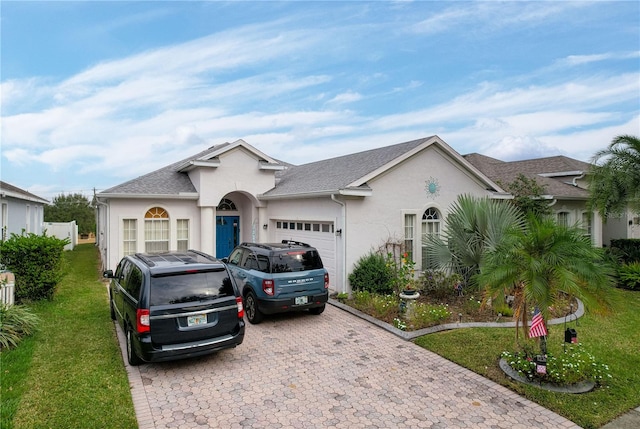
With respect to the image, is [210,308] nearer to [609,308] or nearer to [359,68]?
[609,308]

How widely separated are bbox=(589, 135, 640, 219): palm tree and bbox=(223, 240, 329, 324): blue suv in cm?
1169

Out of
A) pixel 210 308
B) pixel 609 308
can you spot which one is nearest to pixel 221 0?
pixel 210 308

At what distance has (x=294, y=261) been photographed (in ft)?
31.0

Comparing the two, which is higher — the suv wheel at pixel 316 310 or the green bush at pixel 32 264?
the green bush at pixel 32 264

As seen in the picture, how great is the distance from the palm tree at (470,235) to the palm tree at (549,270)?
4.97 m

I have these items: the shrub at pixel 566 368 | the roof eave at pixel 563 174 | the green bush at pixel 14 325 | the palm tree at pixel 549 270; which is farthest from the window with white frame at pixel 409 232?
the roof eave at pixel 563 174

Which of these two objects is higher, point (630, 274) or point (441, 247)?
point (441, 247)

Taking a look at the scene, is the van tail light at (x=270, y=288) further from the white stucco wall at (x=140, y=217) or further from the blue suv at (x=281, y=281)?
the white stucco wall at (x=140, y=217)

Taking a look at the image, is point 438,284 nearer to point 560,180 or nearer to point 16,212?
point 560,180

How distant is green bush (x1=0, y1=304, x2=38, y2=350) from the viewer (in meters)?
7.58

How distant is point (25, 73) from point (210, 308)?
8.91 metres

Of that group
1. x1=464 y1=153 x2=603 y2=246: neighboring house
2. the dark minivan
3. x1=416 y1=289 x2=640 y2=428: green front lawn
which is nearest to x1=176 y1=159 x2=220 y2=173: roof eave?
the dark minivan

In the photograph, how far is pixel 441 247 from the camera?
1214 centimetres

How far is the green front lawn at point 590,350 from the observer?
5.47m
